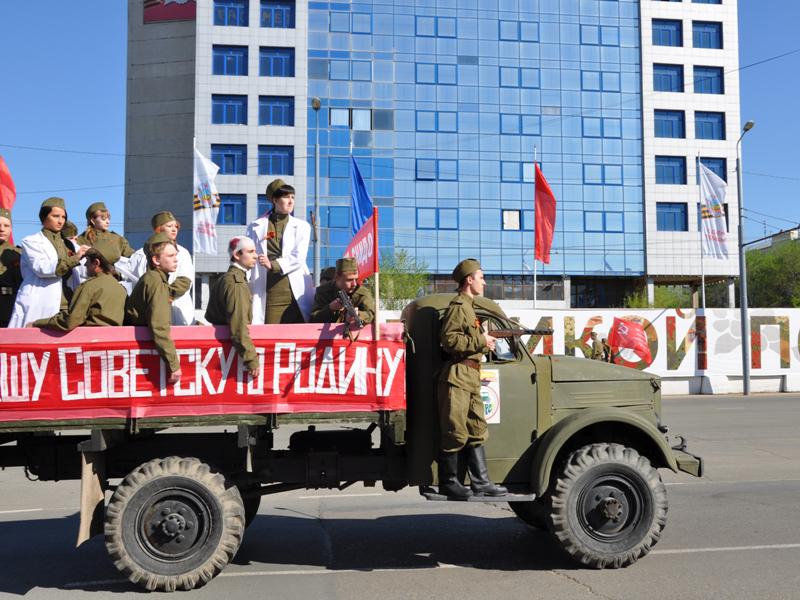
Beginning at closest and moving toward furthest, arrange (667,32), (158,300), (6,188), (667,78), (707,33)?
(158,300) → (6,188) → (667,78) → (667,32) → (707,33)

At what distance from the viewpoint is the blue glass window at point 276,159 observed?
48.1 metres

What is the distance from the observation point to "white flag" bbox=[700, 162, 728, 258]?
30.7 meters

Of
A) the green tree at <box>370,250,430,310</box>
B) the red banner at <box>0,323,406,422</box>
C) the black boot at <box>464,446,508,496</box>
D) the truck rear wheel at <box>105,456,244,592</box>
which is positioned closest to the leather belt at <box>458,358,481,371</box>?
the red banner at <box>0,323,406,422</box>

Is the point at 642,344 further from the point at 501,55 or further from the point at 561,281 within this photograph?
the point at 501,55

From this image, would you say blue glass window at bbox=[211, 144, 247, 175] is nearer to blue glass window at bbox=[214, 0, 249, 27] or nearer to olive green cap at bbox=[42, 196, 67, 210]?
blue glass window at bbox=[214, 0, 249, 27]

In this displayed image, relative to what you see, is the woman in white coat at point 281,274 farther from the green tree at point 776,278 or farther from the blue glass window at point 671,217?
the green tree at point 776,278

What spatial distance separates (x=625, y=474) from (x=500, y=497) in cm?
107

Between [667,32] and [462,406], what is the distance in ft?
178

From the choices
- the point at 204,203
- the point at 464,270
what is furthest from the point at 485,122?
the point at 464,270

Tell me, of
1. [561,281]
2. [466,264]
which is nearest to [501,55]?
[561,281]

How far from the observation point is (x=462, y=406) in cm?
575

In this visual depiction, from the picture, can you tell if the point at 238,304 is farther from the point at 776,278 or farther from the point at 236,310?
the point at 776,278

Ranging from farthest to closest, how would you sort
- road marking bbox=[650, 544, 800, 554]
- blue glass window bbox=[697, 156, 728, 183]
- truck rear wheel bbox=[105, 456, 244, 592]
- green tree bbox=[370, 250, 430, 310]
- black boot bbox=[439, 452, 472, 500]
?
blue glass window bbox=[697, 156, 728, 183]
green tree bbox=[370, 250, 430, 310]
road marking bbox=[650, 544, 800, 554]
black boot bbox=[439, 452, 472, 500]
truck rear wheel bbox=[105, 456, 244, 592]

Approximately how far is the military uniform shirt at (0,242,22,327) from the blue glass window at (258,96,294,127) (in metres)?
43.4
